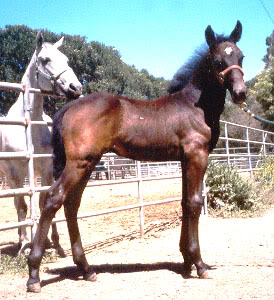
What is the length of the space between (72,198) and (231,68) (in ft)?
6.15

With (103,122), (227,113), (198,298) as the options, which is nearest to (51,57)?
(103,122)

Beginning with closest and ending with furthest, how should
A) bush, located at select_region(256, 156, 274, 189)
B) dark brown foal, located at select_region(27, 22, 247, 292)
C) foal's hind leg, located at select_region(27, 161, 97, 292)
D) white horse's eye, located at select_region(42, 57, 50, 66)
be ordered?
foal's hind leg, located at select_region(27, 161, 97, 292) < dark brown foal, located at select_region(27, 22, 247, 292) < white horse's eye, located at select_region(42, 57, 50, 66) < bush, located at select_region(256, 156, 274, 189)

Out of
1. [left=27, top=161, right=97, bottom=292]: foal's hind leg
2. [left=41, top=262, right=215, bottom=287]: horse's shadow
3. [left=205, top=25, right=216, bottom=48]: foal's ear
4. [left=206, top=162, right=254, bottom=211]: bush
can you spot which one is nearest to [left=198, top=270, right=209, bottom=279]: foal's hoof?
[left=41, top=262, right=215, bottom=287]: horse's shadow

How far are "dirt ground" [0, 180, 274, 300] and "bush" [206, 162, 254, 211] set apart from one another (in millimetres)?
916

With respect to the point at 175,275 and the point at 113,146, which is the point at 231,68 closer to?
the point at 113,146

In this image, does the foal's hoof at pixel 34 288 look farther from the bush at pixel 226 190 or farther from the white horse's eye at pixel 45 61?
the bush at pixel 226 190

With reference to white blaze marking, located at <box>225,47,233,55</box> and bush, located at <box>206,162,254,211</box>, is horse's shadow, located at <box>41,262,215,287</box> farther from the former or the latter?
bush, located at <box>206,162,254,211</box>

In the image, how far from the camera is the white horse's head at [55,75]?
4632 mm

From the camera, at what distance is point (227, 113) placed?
1484 inches

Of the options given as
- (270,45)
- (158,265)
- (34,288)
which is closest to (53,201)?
(34,288)

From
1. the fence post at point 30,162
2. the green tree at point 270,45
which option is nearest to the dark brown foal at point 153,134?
the fence post at point 30,162

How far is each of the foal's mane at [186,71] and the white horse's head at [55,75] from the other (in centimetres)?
114

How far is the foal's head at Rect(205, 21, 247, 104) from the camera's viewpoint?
358 centimetres

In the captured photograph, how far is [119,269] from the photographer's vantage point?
158 inches
